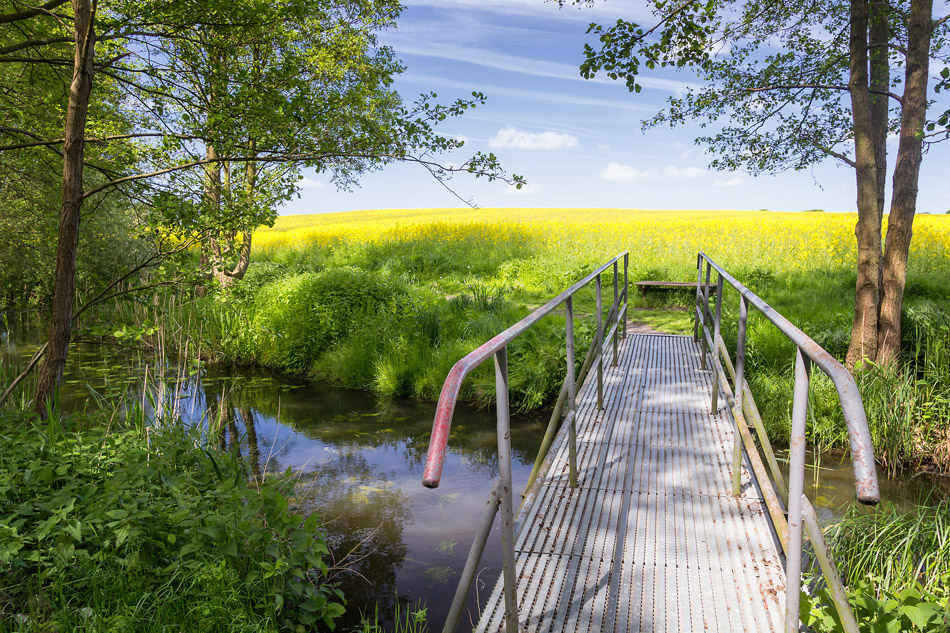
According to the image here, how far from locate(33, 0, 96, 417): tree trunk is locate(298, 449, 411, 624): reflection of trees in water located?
7.30 ft

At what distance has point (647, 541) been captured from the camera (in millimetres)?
3076

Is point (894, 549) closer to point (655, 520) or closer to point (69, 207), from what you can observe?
point (655, 520)

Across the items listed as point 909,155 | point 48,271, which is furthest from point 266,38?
point 48,271

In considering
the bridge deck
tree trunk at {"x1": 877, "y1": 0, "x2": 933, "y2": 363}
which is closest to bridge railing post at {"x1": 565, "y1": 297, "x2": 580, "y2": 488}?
the bridge deck

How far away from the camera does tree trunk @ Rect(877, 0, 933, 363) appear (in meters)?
6.50

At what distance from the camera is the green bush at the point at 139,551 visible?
3.06 m

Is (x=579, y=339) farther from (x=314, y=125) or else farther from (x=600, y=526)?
(x=600, y=526)

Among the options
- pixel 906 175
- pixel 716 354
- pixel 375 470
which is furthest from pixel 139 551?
pixel 906 175

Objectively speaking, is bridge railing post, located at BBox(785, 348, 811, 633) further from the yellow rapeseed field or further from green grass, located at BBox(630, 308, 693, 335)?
the yellow rapeseed field

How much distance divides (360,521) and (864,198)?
20.5 feet

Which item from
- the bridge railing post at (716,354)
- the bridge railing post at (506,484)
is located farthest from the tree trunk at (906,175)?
the bridge railing post at (506,484)

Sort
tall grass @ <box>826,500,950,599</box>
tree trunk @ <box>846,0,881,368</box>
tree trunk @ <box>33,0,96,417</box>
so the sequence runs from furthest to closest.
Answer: tree trunk @ <box>846,0,881,368</box>, tree trunk @ <box>33,0,96,417</box>, tall grass @ <box>826,500,950,599</box>

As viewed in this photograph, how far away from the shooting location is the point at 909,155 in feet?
22.0

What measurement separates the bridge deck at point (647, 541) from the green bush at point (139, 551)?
135cm
